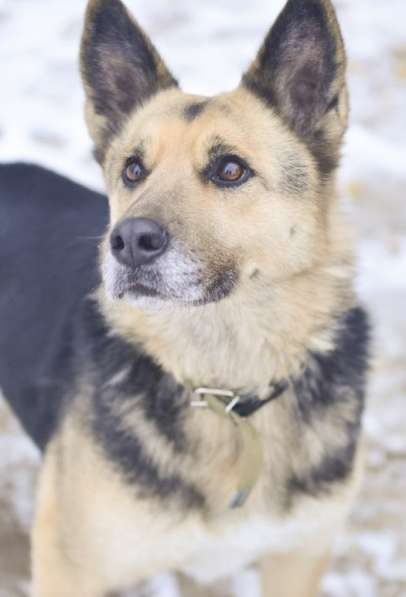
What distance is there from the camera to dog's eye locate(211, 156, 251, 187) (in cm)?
284

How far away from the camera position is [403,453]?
14.7ft

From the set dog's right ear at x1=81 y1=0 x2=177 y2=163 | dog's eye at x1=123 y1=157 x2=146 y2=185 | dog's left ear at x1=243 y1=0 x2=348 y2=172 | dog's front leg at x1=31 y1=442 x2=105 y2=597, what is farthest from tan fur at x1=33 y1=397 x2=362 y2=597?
dog's right ear at x1=81 y1=0 x2=177 y2=163

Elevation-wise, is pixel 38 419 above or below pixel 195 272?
below

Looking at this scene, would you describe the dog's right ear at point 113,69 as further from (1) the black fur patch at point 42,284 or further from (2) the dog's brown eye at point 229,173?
(2) the dog's brown eye at point 229,173

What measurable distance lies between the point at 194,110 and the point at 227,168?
0.31 m

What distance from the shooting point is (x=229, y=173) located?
2844 mm

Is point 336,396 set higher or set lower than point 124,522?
higher

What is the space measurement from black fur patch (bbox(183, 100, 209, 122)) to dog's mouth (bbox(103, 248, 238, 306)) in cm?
60

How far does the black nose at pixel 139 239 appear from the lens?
257cm

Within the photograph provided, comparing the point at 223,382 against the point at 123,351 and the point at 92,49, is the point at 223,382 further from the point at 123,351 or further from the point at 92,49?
the point at 92,49

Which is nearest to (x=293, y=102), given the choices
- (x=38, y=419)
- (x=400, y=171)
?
(x=38, y=419)

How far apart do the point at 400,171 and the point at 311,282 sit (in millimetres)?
3388

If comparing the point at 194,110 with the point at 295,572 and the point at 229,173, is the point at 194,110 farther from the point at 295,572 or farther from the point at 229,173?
the point at 295,572

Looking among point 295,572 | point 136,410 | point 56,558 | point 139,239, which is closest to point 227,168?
point 139,239
